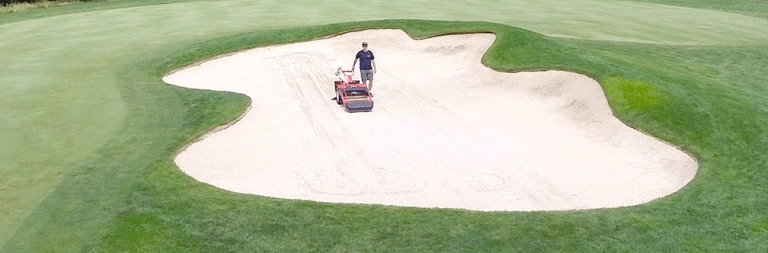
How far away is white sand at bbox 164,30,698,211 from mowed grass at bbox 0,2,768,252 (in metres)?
0.75

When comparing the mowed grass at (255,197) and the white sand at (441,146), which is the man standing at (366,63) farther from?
the mowed grass at (255,197)

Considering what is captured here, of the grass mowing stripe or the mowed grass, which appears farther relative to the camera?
the grass mowing stripe

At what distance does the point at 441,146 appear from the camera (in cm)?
1744

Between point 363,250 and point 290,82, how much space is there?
14.4 m

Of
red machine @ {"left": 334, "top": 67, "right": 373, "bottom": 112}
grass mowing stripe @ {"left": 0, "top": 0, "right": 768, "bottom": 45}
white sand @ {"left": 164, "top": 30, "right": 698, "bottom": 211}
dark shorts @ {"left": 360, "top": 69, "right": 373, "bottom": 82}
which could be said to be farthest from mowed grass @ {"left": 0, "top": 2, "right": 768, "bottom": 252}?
grass mowing stripe @ {"left": 0, "top": 0, "right": 768, "bottom": 45}

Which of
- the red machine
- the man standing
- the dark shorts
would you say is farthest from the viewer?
the dark shorts

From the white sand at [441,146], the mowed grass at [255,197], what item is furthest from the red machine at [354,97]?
the mowed grass at [255,197]

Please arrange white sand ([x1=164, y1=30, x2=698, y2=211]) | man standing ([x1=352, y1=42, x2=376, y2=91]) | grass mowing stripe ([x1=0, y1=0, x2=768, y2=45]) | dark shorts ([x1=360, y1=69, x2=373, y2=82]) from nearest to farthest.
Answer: white sand ([x1=164, y1=30, x2=698, y2=211]) → man standing ([x1=352, y1=42, x2=376, y2=91]) → dark shorts ([x1=360, y1=69, x2=373, y2=82]) → grass mowing stripe ([x1=0, y1=0, x2=768, y2=45])

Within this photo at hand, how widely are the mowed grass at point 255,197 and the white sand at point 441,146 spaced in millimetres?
745

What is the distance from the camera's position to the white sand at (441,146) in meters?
14.5

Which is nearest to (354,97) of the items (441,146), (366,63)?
(366,63)

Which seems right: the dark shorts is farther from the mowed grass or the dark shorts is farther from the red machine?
the mowed grass

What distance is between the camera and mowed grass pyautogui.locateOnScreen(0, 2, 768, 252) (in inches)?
455

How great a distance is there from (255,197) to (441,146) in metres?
5.72
